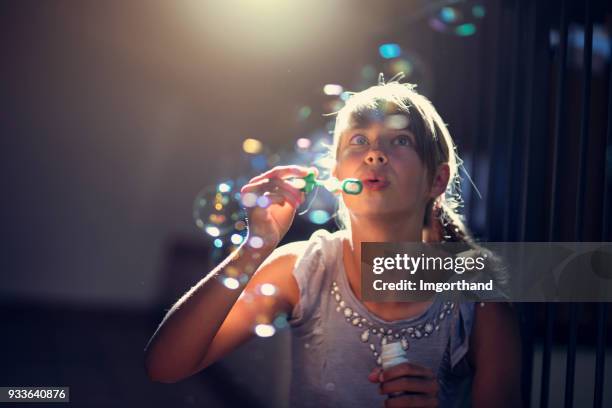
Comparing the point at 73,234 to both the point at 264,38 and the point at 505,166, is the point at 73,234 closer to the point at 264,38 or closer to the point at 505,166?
the point at 264,38

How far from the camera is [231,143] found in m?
1.88

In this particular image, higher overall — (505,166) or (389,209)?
(505,166)

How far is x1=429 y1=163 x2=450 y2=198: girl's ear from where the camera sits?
1039mm

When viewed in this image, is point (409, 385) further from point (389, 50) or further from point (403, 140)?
point (389, 50)

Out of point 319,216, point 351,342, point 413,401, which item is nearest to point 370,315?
point 351,342

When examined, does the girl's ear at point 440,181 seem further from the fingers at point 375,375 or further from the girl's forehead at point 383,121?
the fingers at point 375,375

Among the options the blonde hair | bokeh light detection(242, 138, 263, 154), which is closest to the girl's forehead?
the blonde hair

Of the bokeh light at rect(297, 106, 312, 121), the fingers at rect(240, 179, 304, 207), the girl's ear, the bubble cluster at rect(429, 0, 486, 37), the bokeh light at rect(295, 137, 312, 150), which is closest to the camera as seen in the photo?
the fingers at rect(240, 179, 304, 207)

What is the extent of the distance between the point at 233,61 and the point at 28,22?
0.51 metres

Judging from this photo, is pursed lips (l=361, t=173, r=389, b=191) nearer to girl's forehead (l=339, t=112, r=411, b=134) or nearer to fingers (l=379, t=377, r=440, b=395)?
girl's forehead (l=339, t=112, r=411, b=134)

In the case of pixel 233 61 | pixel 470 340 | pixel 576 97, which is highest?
pixel 576 97

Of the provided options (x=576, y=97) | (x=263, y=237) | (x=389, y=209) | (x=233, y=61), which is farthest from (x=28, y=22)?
(x=576, y=97)

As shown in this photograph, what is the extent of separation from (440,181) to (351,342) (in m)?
0.35

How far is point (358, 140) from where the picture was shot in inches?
38.6
